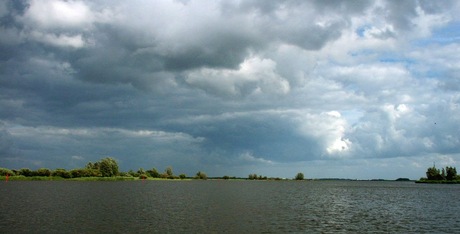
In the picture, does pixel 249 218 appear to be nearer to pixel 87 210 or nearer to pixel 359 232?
pixel 359 232

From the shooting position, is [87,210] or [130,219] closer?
[130,219]

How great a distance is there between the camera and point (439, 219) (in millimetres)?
72562

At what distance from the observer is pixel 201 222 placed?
60.6 metres

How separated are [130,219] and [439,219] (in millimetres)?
55733

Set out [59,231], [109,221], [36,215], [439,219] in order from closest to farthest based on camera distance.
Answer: [59,231]
[109,221]
[36,215]
[439,219]

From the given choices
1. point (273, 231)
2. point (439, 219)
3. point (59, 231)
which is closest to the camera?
point (59, 231)

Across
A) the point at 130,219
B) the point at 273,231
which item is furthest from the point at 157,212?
the point at 273,231

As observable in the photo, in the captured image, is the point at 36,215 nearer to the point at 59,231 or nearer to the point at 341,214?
the point at 59,231

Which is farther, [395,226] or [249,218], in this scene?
[249,218]

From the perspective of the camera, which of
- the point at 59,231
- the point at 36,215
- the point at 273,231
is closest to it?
the point at 59,231

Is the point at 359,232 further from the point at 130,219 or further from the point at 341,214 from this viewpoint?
the point at 130,219

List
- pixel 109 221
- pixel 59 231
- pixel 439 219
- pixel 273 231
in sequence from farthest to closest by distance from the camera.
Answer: pixel 439 219 < pixel 109 221 < pixel 273 231 < pixel 59 231

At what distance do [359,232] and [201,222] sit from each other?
23.3m

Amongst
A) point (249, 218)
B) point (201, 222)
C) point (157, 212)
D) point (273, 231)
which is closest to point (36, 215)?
point (157, 212)
